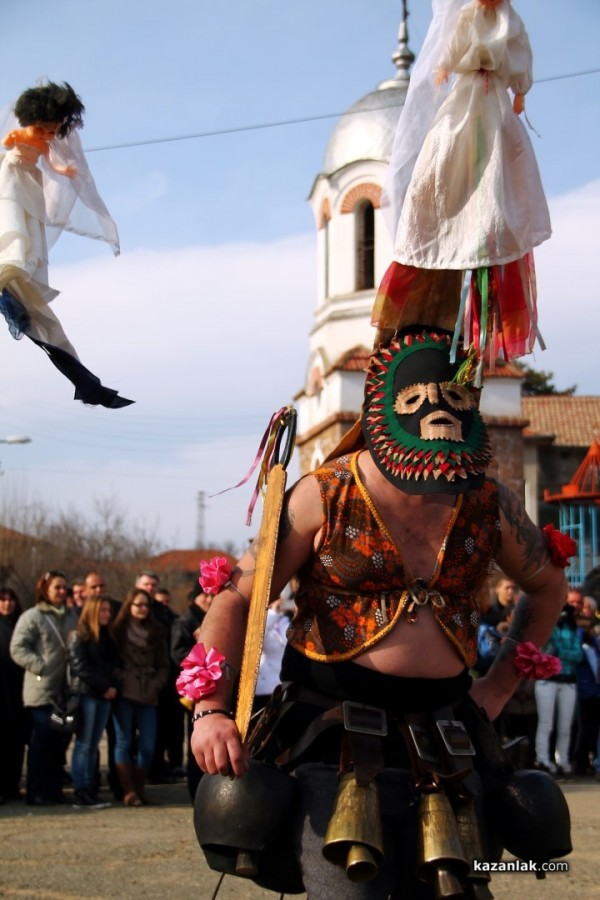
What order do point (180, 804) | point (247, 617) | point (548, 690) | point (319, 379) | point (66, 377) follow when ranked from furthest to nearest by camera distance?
point (319, 379), point (548, 690), point (180, 804), point (66, 377), point (247, 617)

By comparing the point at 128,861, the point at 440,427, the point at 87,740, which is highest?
the point at 440,427

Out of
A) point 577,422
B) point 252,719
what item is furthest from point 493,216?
point 577,422

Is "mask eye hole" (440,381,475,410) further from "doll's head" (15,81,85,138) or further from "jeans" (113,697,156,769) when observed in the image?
"jeans" (113,697,156,769)

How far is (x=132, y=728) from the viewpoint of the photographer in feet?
33.9

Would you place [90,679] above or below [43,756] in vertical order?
above

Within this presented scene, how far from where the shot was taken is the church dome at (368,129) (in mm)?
26156

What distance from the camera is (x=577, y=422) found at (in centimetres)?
3484

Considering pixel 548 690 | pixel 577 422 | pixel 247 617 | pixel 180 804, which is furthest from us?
pixel 577 422

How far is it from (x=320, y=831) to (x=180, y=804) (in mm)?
6919

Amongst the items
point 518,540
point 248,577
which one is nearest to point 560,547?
point 518,540

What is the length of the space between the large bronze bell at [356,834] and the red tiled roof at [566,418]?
2976 centimetres

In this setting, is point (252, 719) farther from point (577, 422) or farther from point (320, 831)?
point (577, 422)

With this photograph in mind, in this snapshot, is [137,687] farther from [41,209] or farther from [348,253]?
[348,253]

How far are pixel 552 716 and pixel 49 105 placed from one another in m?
9.13
